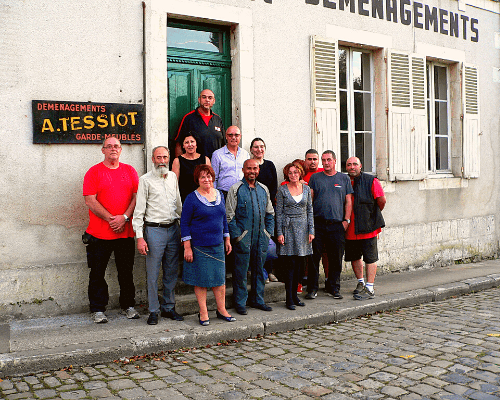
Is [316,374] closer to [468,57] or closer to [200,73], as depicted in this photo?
[200,73]

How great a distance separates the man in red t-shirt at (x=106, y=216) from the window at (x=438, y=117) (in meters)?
6.06

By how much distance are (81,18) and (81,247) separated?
8.06 feet

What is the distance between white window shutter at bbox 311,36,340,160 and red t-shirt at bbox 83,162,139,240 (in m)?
3.08

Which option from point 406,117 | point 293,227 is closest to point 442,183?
point 406,117

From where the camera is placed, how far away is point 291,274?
623 cm

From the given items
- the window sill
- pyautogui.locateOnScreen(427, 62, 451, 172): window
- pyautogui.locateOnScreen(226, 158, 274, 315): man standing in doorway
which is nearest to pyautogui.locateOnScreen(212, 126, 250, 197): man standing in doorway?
pyautogui.locateOnScreen(226, 158, 274, 315): man standing in doorway

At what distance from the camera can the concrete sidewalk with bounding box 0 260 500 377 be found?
4.50 meters

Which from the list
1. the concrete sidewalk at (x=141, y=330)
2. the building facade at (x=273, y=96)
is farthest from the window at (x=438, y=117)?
the concrete sidewalk at (x=141, y=330)

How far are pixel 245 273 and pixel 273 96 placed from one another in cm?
260

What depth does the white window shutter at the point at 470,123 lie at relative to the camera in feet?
32.5

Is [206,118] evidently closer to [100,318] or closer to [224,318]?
[224,318]

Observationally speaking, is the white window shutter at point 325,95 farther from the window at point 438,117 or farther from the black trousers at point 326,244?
the window at point 438,117

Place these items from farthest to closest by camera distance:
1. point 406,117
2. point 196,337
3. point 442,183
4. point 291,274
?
point 442,183, point 406,117, point 291,274, point 196,337

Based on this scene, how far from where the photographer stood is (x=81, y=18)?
5.91m
